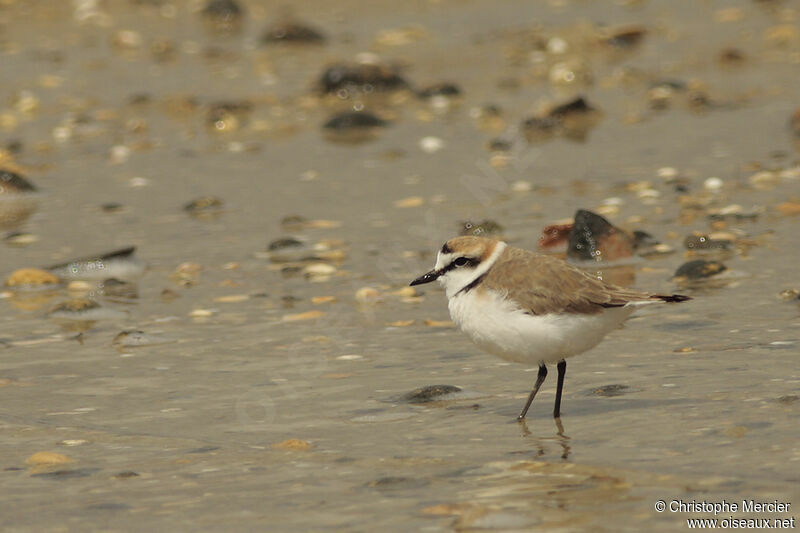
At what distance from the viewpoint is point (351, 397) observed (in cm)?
737

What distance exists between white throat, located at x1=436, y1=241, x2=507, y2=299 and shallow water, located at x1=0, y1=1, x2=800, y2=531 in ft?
2.13

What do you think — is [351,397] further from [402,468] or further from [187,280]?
[187,280]

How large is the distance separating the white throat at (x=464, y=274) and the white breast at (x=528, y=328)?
0.57ft

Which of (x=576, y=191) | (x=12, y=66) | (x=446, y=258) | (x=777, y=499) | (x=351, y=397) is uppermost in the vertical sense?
(x=12, y=66)

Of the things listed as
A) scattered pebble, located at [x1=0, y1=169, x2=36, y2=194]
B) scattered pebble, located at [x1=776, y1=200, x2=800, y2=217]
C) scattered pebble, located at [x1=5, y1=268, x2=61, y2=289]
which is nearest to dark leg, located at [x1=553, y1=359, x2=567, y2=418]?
scattered pebble, located at [x1=776, y1=200, x2=800, y2=217]

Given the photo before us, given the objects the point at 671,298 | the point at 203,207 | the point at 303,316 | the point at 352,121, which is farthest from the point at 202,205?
the point at 671,298

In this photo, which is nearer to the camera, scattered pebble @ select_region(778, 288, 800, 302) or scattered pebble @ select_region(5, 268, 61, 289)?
scattered pebble @ select_region(778, 288, 800, 302)

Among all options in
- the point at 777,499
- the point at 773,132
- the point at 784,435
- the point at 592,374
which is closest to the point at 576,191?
the point at 773,132

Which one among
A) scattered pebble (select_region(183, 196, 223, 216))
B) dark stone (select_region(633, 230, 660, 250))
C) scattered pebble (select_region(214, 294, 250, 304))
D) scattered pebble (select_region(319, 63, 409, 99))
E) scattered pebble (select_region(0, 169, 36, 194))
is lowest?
scattered pebble (select_region(214, 294, 250, 304))

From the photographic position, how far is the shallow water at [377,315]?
5.80m

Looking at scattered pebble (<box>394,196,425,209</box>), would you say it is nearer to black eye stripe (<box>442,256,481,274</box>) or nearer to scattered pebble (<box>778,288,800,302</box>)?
scattered pebble (<box>778,288,800,302</box>)

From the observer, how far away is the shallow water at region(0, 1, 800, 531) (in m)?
5.80

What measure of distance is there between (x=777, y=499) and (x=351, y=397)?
2.74 metres

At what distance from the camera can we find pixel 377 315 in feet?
30.0
